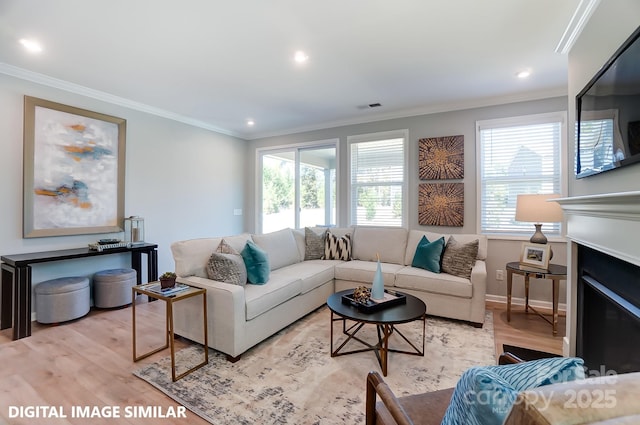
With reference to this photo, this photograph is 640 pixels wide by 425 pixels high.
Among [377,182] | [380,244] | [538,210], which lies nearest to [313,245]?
[380,244]

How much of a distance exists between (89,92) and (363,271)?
12.9 feet

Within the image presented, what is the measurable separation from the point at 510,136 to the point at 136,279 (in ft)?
16.8

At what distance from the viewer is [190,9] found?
204 cm

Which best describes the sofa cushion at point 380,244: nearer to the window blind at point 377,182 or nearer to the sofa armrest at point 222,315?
the window blind at point 377,182

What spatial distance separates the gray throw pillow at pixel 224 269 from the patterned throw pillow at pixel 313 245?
5.25ft

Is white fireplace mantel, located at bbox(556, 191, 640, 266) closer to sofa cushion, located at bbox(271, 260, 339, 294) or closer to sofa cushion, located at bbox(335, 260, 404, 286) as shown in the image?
sofa cushion, located at bbox(335, 260, 404, 286)

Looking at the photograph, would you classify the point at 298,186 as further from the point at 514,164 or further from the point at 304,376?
the point at 304,376

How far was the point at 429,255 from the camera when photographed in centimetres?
341

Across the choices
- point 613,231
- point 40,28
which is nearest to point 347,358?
point 613,231

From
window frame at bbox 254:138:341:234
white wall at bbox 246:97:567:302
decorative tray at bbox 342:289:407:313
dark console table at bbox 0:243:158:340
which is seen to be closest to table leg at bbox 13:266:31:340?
dark console table at bbox 0:243:158:340

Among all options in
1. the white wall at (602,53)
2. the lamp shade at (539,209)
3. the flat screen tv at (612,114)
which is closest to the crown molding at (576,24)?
the white wall at (602,53)

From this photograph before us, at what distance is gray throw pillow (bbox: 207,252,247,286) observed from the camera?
257 centimetres

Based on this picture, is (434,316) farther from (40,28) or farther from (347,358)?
(40,28)

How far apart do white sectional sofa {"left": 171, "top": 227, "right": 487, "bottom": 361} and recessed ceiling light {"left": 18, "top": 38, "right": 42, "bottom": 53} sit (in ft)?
6.71
